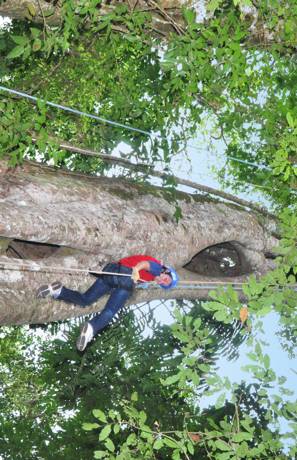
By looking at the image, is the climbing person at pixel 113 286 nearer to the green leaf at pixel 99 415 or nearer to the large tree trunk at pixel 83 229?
the large tree trunk at pixel 83 229

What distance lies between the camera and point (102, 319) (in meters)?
6.64

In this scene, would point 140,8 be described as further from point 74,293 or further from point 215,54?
point 74,293

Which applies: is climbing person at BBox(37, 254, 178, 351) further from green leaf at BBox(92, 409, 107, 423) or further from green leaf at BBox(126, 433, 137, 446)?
green leaf at BBox(92, 409, 107, 423)

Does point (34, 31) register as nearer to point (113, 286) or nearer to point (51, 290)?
point (51, 290)

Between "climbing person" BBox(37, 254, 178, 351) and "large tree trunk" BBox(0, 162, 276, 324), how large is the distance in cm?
38

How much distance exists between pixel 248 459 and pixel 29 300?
10.3 feet

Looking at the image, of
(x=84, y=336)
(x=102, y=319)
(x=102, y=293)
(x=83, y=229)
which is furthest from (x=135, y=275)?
(x=83, y=229)

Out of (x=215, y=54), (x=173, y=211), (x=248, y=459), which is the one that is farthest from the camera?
(x=173, y=211)

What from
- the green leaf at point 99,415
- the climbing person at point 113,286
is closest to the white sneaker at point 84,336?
the climbing person at point 113,286

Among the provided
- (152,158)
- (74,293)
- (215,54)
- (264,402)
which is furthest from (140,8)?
(264,402)

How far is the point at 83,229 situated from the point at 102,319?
43.3 inches

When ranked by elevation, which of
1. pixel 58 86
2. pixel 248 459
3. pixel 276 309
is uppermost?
pixel 58 86

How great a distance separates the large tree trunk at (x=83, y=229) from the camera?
6754 millimetres

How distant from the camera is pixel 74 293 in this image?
267 inches
